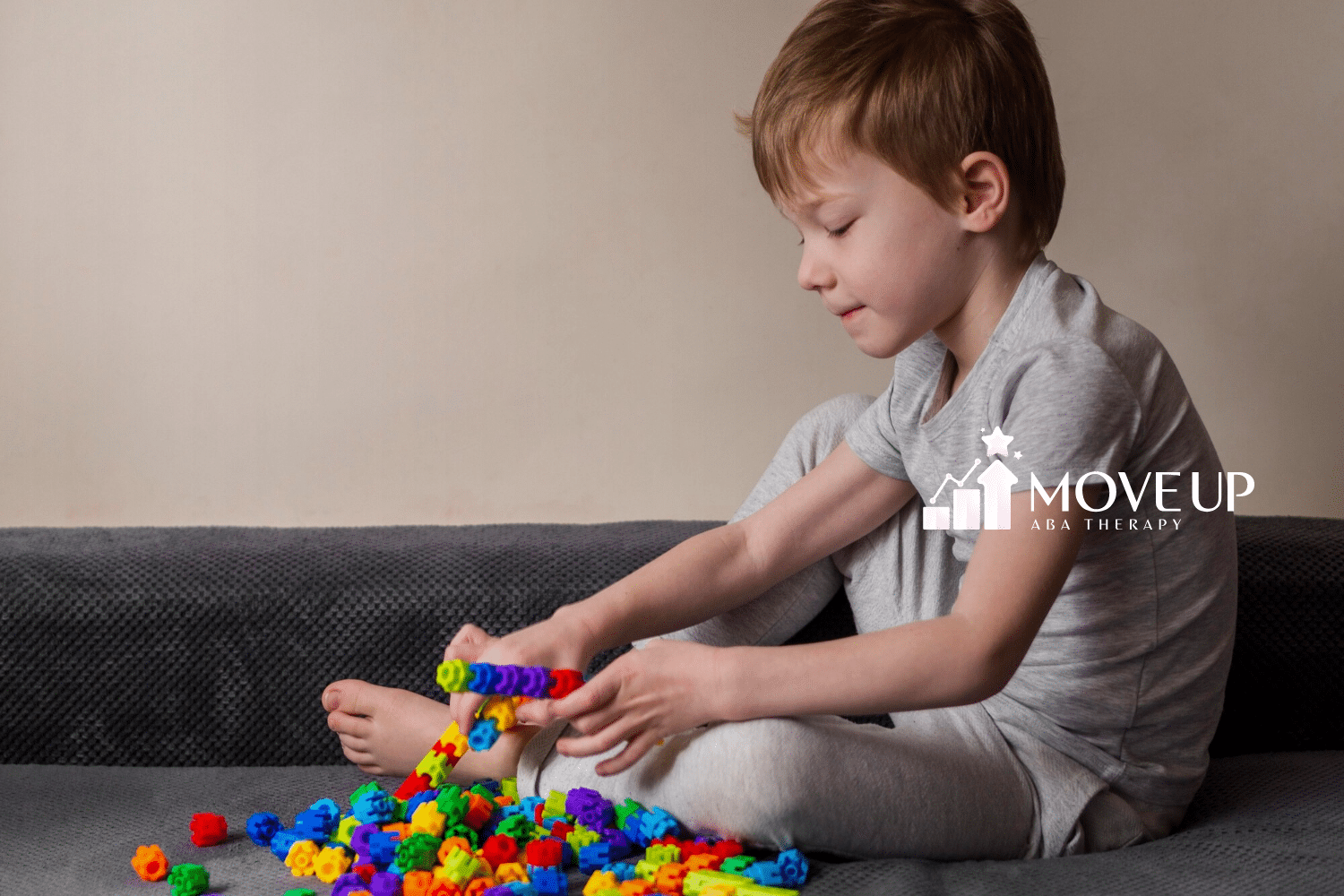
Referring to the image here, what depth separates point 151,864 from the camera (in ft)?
2.35

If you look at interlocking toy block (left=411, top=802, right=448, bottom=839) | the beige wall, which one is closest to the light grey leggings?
interlocking toy block (left=411, top=802, right=448, bottom=839)

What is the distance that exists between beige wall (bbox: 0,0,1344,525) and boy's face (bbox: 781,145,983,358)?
0.89m

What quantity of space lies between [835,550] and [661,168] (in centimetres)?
90

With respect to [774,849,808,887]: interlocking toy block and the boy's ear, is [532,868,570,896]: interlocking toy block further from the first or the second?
the boy's ear

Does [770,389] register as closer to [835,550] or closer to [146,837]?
[835,550]

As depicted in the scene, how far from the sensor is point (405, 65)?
5.47 ft

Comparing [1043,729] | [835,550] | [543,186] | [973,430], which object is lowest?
[1043,729]

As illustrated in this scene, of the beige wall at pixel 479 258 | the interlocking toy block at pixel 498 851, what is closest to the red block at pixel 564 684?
the interlocking toy block at pixel 498 851

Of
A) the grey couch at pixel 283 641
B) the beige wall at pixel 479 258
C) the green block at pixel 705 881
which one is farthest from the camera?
the beige wall at pixel 479 258

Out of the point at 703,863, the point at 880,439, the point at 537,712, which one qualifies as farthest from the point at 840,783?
the point at 880,439

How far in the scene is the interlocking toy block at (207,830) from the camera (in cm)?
78

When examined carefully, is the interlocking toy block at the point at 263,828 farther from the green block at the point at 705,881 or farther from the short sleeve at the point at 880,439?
the short sleeve at the point at 880,439

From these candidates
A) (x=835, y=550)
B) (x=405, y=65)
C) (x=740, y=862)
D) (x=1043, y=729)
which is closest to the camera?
(x=740, y=862)

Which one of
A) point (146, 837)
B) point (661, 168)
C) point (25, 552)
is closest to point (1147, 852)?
point (146, 837)
